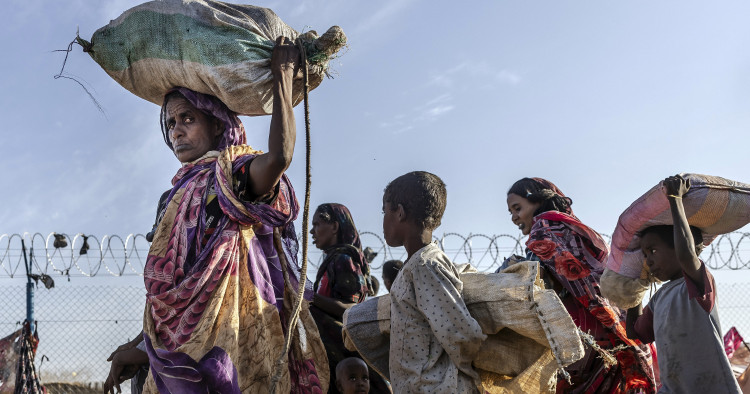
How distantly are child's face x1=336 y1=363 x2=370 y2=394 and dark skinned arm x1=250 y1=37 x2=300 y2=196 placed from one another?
1.72 metres

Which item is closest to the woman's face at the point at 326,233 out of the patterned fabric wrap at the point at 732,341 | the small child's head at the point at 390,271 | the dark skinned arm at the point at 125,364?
the dark skinned arm at the point at 125,364

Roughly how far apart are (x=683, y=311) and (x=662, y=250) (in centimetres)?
33

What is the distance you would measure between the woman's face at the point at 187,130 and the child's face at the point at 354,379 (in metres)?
1.73

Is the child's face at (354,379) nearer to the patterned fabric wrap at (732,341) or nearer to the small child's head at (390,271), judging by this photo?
the small child's head at (390,271)

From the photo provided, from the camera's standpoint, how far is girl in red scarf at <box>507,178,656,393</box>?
449 centimetres

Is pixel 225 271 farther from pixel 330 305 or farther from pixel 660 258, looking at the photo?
pixel 660 258

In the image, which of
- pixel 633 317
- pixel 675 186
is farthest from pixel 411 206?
pixel 633 317

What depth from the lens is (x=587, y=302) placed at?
4.57 m

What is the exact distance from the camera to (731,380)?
11.1ft

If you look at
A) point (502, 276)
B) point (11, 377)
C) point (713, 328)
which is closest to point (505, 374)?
point (502, 276)

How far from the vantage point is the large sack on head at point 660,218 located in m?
3.48

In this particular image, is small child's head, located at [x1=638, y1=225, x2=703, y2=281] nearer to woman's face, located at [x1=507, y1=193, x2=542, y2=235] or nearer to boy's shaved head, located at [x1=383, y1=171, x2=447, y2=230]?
boy's shaved head, located at [x1=383, y1=171, x2=447, y2=230]

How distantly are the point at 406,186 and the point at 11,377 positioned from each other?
20.3 ft

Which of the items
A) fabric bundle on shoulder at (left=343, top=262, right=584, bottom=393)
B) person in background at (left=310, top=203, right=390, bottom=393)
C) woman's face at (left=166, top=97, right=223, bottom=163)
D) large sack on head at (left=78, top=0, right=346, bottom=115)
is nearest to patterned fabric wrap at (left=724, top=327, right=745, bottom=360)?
person in background at (left=310, top=203, right=390, bottom=393)
